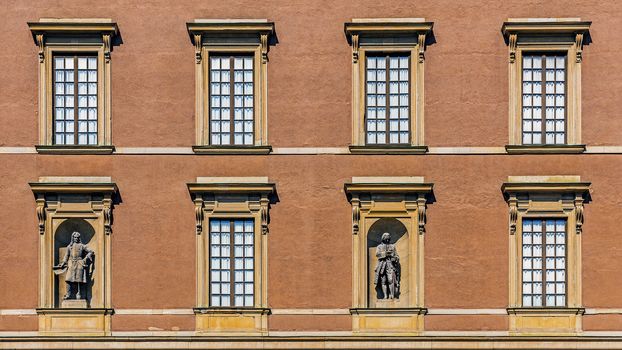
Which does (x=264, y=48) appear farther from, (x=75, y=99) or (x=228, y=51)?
(x=75, y=99)

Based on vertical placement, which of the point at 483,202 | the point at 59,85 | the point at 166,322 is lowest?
the point at 166,322

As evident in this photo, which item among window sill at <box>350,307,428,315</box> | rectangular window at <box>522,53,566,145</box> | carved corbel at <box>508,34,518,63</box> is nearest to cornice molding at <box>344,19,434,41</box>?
carved corbel at <box>508,34,518,63</box>

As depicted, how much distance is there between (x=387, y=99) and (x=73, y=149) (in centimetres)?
740

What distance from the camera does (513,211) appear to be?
37312mm

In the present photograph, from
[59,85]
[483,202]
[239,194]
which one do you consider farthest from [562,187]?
[59,85]

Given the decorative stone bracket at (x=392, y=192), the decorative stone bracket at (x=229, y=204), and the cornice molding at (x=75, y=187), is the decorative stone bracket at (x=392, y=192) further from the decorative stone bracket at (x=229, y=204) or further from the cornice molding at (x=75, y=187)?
the cornice molding at (x=75, y=187)

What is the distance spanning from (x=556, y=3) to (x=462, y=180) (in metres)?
4.71

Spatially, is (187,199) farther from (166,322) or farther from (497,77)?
(497,77)

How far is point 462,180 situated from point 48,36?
33.6ft

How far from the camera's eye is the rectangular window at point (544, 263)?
37375 mm

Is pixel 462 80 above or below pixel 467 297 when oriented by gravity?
above

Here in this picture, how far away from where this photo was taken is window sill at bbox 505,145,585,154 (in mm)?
37312

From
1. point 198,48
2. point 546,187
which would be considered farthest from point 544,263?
point 198,48

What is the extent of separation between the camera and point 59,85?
1495 inches
